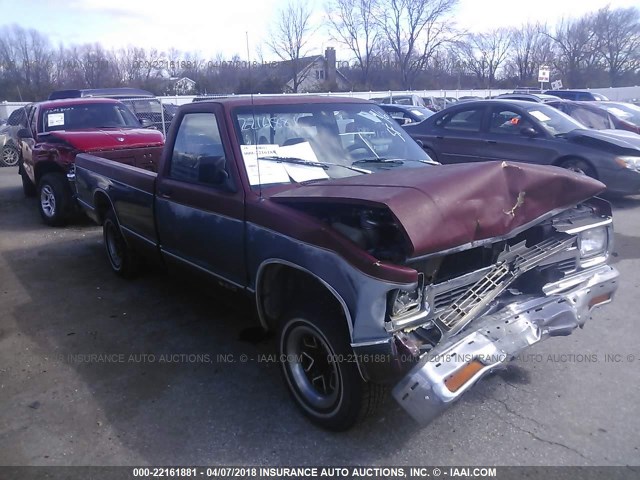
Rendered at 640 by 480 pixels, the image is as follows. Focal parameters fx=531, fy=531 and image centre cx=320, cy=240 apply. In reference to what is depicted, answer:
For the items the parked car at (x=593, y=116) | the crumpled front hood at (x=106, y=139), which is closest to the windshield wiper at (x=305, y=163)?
the crumpled front hood at (x=106, y=139)

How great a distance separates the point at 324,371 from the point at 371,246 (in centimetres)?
90

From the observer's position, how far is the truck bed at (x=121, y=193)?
486 cm

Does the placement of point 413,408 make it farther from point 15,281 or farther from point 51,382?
point 15,281

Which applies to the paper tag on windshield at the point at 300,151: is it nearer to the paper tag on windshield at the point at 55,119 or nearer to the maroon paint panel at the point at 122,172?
the maroon paint panel at the point at 122,172

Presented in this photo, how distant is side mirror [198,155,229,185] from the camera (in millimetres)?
3695

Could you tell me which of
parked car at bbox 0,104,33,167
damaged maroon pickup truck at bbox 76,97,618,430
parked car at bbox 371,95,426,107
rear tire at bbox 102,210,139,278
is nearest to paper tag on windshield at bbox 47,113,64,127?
Answer: rear tire at bbox 102,210,139,278

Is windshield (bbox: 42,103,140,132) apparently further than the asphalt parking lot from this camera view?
Yes

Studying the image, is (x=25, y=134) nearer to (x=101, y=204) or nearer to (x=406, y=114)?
(x=101, y=204)

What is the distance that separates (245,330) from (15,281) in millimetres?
3245

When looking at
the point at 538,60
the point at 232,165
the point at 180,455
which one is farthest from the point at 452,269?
the point at 538,60

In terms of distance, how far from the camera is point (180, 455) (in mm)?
2973

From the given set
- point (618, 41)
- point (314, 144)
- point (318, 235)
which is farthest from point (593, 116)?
point (618, 41)

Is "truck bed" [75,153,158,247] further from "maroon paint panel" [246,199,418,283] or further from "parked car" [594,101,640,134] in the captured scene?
"parked car" [594,101,640,134]

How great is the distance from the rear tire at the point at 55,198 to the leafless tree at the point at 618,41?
5784 centimetres
